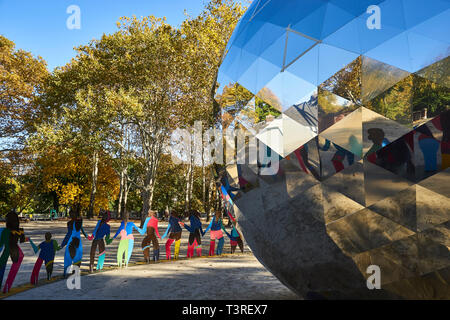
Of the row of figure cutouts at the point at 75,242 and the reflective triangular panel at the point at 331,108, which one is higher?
the reflective triangular panel at the point at 331,108

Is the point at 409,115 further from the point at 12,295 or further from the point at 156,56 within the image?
the point at 156,56

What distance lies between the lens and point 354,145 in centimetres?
306

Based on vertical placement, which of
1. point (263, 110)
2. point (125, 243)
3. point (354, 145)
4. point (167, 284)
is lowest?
point (167, 284)

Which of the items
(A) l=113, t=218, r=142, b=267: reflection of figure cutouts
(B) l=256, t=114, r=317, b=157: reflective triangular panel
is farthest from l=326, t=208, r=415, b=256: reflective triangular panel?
(A) l=113, t=218, r=142, b=267: reflection of figure cutouts

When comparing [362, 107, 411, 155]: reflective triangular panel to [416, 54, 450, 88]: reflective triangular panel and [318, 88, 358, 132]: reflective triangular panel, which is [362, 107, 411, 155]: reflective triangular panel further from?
[416, 54, 450, 88]: reflective triangular panel

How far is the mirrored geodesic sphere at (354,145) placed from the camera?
291 cm

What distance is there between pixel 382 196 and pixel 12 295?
6.04m

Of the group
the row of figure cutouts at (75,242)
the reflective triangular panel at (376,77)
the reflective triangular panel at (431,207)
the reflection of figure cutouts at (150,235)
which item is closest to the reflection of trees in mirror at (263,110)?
the reflective triangular panel at (376,77)

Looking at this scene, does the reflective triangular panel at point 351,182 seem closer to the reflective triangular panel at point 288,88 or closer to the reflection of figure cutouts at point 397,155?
the reflection of figure cutouts at point 397,155

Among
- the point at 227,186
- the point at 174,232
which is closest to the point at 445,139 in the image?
the point at 227,186

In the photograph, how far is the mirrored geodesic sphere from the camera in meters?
2.91

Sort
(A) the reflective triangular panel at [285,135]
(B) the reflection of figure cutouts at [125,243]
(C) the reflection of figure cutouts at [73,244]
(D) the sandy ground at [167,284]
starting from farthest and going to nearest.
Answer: (B) the reflection of figure cutouts at [125,243], (C) the reflection of figure cutouts at [73,244], (D) the sandy ground at [167,284], (A) the reflective triangular panel at [285,135]

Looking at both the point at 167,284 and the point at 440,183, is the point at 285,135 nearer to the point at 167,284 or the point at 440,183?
the point at 440,183

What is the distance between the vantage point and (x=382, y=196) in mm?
3020
